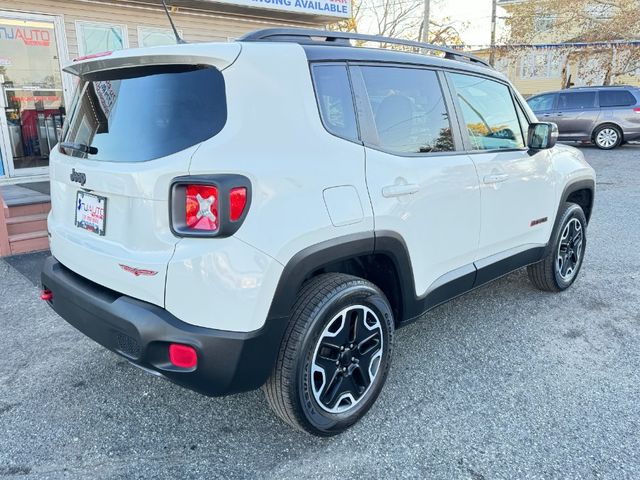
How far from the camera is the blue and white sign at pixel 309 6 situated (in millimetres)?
8527

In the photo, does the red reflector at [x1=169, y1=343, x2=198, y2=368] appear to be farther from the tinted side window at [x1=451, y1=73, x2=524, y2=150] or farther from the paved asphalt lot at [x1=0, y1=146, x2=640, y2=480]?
the tinted side window at [x1=451, y1=73, x2=524, y2=150]

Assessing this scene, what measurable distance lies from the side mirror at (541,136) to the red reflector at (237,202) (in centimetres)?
253

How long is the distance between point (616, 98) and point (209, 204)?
15.5 meters

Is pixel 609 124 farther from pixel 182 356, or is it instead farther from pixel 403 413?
pixel 182 356

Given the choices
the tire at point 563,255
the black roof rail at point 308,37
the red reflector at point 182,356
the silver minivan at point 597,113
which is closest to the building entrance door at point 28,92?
the black roof rail at point 308,37

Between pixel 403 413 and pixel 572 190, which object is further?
pixel 572 190

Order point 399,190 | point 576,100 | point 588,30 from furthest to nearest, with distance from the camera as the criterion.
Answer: point 588,30, point 576,100, point 399,190

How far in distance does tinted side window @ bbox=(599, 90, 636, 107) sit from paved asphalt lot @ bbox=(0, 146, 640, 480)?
1254 centimetres

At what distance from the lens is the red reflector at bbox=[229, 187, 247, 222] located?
6.27 ft

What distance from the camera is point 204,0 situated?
805cm

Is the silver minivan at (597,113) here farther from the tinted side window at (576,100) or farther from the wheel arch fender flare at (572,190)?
the wheel arch fender flare at (572,190)

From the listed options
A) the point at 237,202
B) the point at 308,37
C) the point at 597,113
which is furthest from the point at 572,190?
the point at 597,113

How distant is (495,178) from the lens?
321 cm

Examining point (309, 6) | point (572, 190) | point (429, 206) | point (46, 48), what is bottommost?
point (572, 190)
